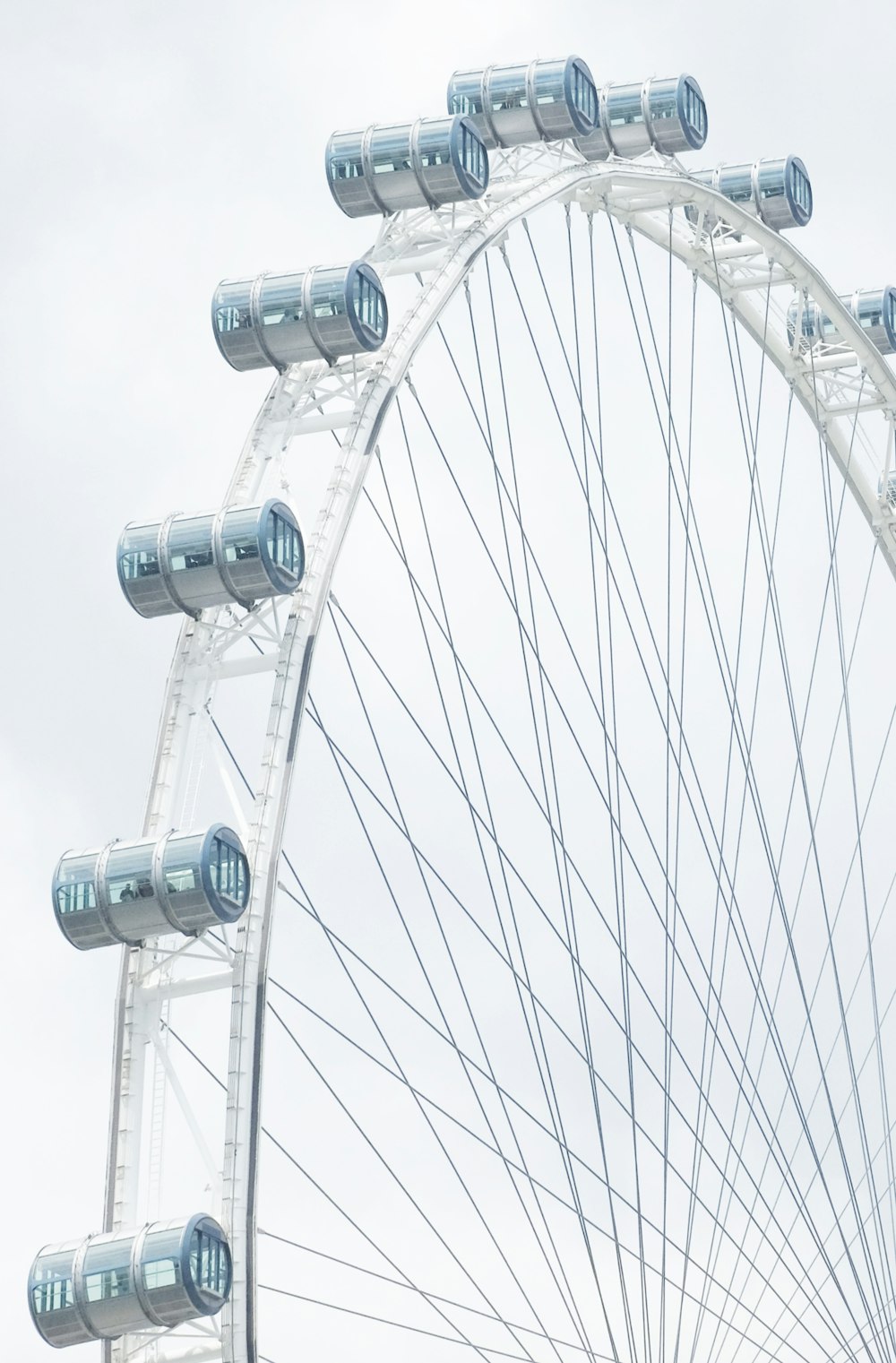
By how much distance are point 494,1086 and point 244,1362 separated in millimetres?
3580

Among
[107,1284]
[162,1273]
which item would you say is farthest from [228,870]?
[107,1284]

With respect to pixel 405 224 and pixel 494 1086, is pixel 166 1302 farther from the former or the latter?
pixel 405 224

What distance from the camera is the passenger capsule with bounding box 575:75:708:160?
45094mm

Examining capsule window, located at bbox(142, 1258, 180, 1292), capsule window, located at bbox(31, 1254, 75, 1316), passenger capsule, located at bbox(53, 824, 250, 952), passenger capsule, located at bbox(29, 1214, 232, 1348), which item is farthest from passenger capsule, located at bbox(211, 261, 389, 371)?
capsule window, located at bbox(31, 1254, 75, 1316)

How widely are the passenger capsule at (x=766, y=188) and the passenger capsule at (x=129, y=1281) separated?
62.8 ft

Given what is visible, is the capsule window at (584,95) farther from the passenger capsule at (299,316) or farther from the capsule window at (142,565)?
the capsule window at (142,565)

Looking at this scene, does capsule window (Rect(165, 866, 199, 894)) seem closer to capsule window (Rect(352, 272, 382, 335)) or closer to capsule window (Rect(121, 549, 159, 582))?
capsule window (Rect(121, 549, 159, 582))

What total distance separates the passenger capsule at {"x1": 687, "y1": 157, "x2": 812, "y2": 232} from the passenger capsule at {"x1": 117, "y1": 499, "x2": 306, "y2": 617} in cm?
1270

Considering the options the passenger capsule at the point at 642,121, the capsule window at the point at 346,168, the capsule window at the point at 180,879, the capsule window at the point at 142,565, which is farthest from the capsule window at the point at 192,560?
the passenger capsule at the point at 642,121

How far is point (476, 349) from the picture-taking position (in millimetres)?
39812

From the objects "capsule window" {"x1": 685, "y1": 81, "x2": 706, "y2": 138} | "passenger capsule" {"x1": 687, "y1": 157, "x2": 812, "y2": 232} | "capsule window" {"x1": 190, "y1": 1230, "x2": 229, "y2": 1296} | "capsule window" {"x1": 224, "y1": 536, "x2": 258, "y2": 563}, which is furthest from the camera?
"passenger capsule" {"x1": 687, "y1": 157, "x2": 812, "y2": 232}

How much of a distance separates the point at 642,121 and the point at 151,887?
1397 cm

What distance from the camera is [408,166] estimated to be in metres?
41.1

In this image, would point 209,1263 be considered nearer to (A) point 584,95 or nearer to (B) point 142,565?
(B) point 142,565
